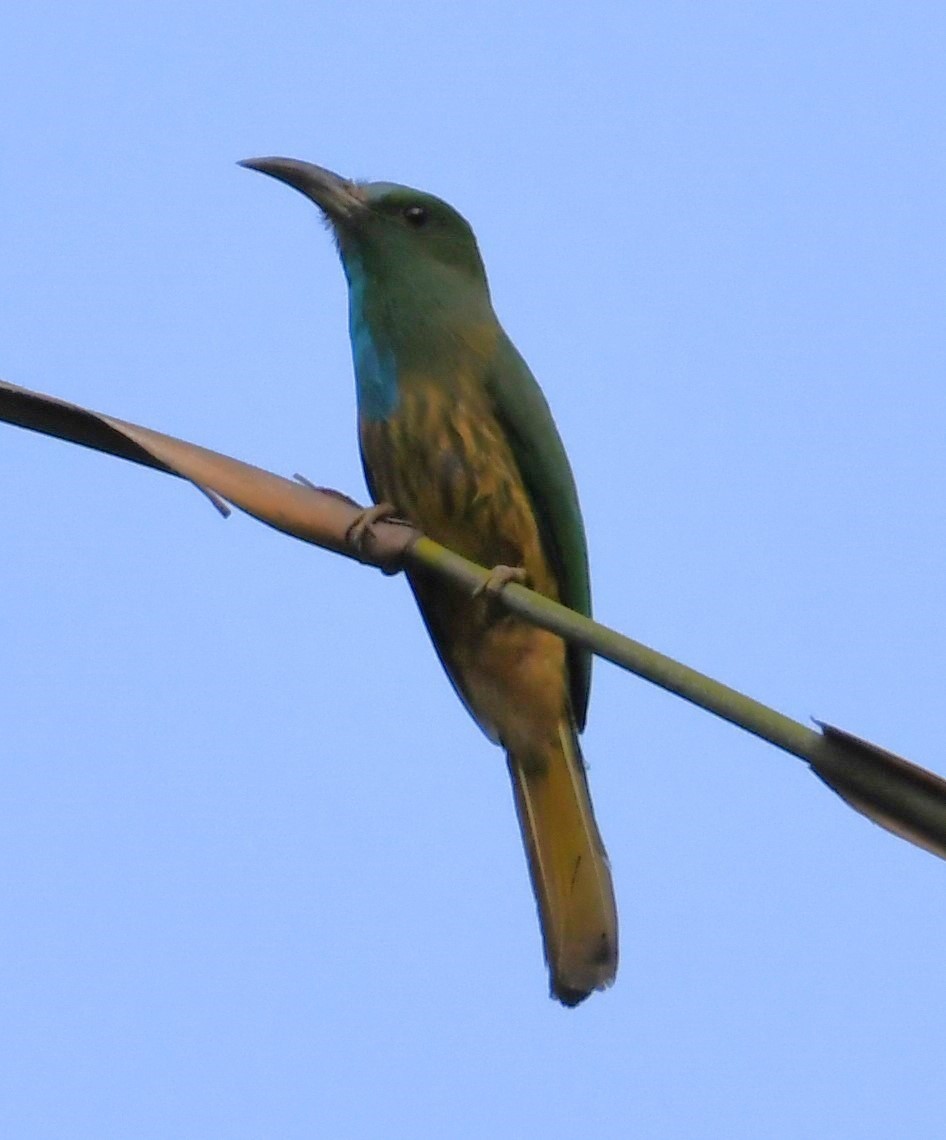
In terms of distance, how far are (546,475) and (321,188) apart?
0.90m

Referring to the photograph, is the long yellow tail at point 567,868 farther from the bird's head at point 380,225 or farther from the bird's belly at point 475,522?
the bird's head at point 380,225

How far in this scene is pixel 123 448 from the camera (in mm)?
1912

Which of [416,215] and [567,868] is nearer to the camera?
[567,868]

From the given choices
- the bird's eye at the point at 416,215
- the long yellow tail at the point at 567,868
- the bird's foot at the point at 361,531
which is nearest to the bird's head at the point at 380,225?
the bird's eye at the point at 416,215

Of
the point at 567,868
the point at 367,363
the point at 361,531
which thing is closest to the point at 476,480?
the point at 367,363

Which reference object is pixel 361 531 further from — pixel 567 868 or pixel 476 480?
pixel 567 868

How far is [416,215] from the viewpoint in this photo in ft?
14.1

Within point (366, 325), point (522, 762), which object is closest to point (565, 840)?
point (522, 762)

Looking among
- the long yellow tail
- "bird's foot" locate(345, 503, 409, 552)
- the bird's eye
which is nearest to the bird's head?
the bird's eye

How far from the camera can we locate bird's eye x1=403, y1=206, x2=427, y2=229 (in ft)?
14.0

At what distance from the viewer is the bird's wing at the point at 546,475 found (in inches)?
158

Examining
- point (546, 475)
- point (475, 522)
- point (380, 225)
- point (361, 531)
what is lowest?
point (361, 531)

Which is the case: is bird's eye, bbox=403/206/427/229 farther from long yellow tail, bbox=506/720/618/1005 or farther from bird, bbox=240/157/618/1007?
long yellow tail, bbox=506/720/618/1005

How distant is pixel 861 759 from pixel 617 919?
7.15 ft
